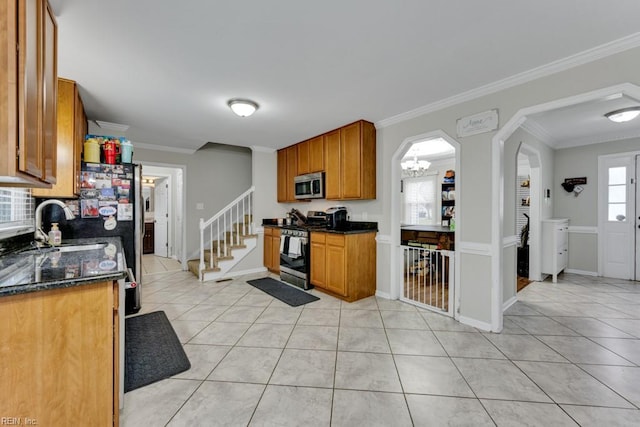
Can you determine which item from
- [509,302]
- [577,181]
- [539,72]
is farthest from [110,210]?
[577,181]

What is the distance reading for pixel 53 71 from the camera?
153cm

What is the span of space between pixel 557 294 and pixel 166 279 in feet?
20.0

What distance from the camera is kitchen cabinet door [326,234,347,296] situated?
3.40m

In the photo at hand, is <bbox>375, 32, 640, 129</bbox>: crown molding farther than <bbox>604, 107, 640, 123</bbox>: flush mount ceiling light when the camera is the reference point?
No

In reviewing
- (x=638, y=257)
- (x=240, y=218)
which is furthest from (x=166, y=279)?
(x=638, y=257)

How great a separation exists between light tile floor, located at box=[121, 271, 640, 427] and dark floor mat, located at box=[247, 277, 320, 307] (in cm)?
22

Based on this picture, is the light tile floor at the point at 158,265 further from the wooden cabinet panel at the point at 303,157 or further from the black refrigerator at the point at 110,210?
the wooden cabinet panel at the point at 303,157

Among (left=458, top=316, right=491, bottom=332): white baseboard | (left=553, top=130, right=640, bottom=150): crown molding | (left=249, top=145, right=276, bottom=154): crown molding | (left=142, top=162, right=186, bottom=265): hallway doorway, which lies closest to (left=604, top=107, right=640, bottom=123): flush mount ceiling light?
(left=553, top=130, right=640, bottom=150): crown molding

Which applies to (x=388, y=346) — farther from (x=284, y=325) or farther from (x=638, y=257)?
(x=638, y=257)

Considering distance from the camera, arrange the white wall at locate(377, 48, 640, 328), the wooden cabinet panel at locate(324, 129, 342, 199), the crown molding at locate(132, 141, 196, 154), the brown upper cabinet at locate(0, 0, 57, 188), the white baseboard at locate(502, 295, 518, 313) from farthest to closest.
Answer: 1. the crown molding at locate(132, 141, 196, 154)
2. the wooden cabinet panel at locate(324, 129, 342, 199)
3. the white baseboard at locate(502, 295, 518, 313)
4. the white wall at locate(377, 48, 640, 328)
5. the brown upper cabinet at locate(0, 0, 57, 188)

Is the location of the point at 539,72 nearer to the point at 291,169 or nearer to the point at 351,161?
the point at 351,161

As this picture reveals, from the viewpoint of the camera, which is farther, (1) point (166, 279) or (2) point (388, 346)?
(1) point (166, 279)

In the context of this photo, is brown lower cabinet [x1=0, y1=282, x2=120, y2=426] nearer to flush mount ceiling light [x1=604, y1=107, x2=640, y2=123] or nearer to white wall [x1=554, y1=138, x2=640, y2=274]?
flush mount ceiling light [x1=604, y1=107, x2=640, y2=123]

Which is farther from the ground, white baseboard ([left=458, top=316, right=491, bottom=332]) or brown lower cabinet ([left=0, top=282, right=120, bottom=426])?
brown lower cabinet ([left=0, top=282, right=120, bottom=426])
